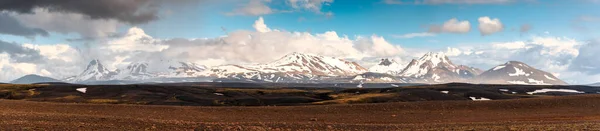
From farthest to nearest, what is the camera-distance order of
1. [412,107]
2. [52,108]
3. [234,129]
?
1. [412,107]
2. [52,108]
3. [234,129]

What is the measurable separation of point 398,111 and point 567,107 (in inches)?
942

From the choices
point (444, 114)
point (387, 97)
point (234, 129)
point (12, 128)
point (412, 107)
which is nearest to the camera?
point (12, 128)

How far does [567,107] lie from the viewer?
219 feet

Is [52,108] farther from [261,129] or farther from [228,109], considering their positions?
[261,129]

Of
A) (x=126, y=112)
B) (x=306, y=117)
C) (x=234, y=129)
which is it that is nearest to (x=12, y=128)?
(x=234, y=129)

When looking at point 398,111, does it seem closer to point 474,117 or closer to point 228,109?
point 474,117

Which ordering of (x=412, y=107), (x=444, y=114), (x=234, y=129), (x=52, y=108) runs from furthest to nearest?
(x=412, y=107) → (x=444, y=114) → (x=52, y=108) → (x=234, y=129)

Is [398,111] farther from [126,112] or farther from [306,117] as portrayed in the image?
[126,112]

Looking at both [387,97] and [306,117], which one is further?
[387,97]

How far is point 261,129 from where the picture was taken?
3425 cm

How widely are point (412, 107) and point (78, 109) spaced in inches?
1556

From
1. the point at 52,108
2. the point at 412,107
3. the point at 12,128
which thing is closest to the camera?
the point at 12,128

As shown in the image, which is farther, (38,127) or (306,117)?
(306,117)

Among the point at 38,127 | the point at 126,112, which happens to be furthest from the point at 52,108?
the point at 38,127
